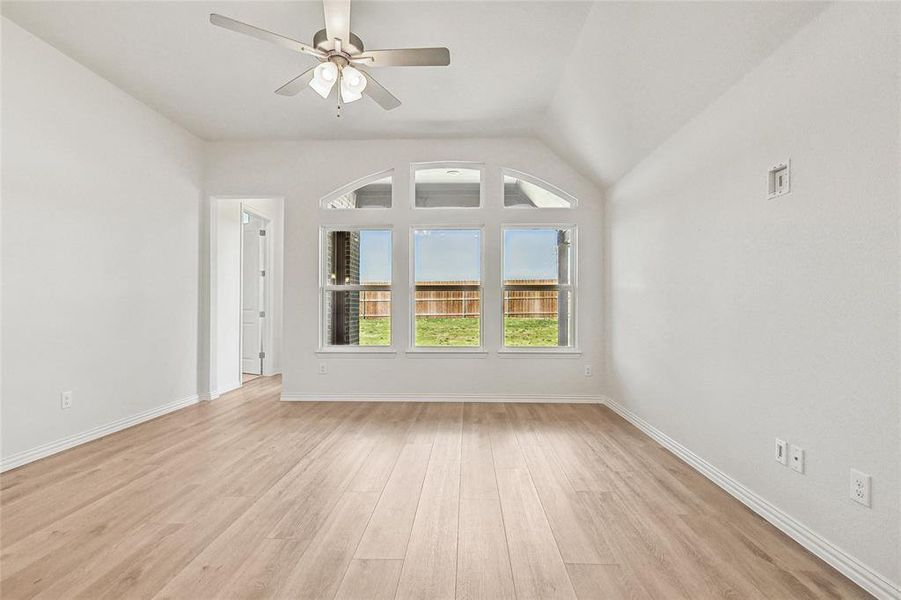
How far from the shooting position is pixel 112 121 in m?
3.67

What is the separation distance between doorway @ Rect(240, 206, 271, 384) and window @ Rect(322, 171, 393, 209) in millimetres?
2051

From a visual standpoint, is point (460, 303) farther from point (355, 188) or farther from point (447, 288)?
point (355, 188)

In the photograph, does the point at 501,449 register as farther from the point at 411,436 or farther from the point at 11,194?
the point at 11,194

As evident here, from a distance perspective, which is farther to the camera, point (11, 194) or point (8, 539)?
point (11, 194)

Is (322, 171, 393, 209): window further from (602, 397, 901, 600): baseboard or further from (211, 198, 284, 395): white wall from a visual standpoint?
(602, 397, 901, 600): baseboard

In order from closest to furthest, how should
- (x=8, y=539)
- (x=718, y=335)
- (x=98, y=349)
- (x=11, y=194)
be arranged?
(x=8, y=539), (x=718, y=335), (x=11, y=194), (x=98, y=349)

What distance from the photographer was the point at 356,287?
5.03 m

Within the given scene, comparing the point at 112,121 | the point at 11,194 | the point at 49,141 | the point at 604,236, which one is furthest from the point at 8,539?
the point at 604,236

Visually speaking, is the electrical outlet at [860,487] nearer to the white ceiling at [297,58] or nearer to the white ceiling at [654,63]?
the white ceiling at [654,63]

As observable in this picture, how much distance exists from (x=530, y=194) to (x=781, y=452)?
138 inches

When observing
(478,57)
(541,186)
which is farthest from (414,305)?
(478,57)

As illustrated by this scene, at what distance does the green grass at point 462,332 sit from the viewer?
4941 mm

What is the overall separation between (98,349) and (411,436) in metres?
2.63

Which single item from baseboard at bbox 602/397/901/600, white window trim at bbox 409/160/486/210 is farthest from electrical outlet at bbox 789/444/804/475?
white window trim at bbox 409/160/486/210
